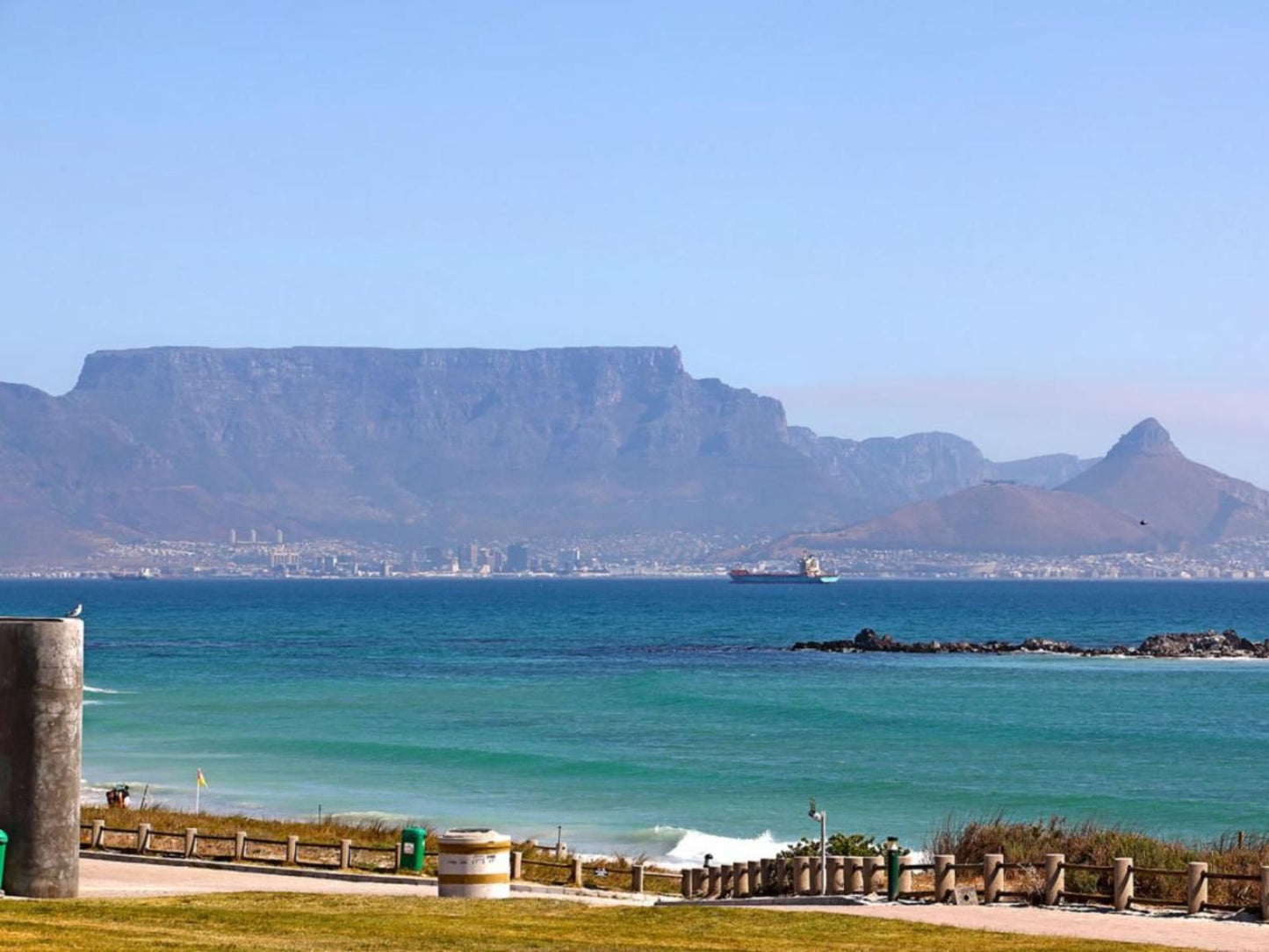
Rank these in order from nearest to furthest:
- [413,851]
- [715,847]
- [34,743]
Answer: [34,743], [413,851], [715,847]

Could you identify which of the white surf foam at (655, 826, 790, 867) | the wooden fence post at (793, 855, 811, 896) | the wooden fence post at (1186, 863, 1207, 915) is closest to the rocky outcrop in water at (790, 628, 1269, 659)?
the white surf foam at (655, 826, 790, 867)

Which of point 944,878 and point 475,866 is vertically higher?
point 475,866

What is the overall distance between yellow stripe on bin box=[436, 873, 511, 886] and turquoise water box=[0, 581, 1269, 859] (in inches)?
740

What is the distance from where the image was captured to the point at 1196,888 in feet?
98.4

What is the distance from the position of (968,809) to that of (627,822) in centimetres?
1042

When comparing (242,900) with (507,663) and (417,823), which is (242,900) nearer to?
(417,823)

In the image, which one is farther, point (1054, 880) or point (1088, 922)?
point (1054, 880)

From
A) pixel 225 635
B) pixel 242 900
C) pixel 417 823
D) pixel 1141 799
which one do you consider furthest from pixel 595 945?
pixel 225 635

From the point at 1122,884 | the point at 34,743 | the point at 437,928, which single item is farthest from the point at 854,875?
the point at 34,743

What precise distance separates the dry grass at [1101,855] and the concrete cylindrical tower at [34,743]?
1545 cm

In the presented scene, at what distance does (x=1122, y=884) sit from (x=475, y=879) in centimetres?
1021

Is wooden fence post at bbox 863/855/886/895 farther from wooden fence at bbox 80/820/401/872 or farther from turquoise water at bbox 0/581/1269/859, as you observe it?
turquoise water at bbox 0/581/1269/859

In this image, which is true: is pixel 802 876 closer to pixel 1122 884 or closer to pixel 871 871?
pixel 871 871

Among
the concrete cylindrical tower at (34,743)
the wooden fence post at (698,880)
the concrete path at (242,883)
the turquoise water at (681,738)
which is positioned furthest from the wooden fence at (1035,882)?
the turquoise water at (681,738)
